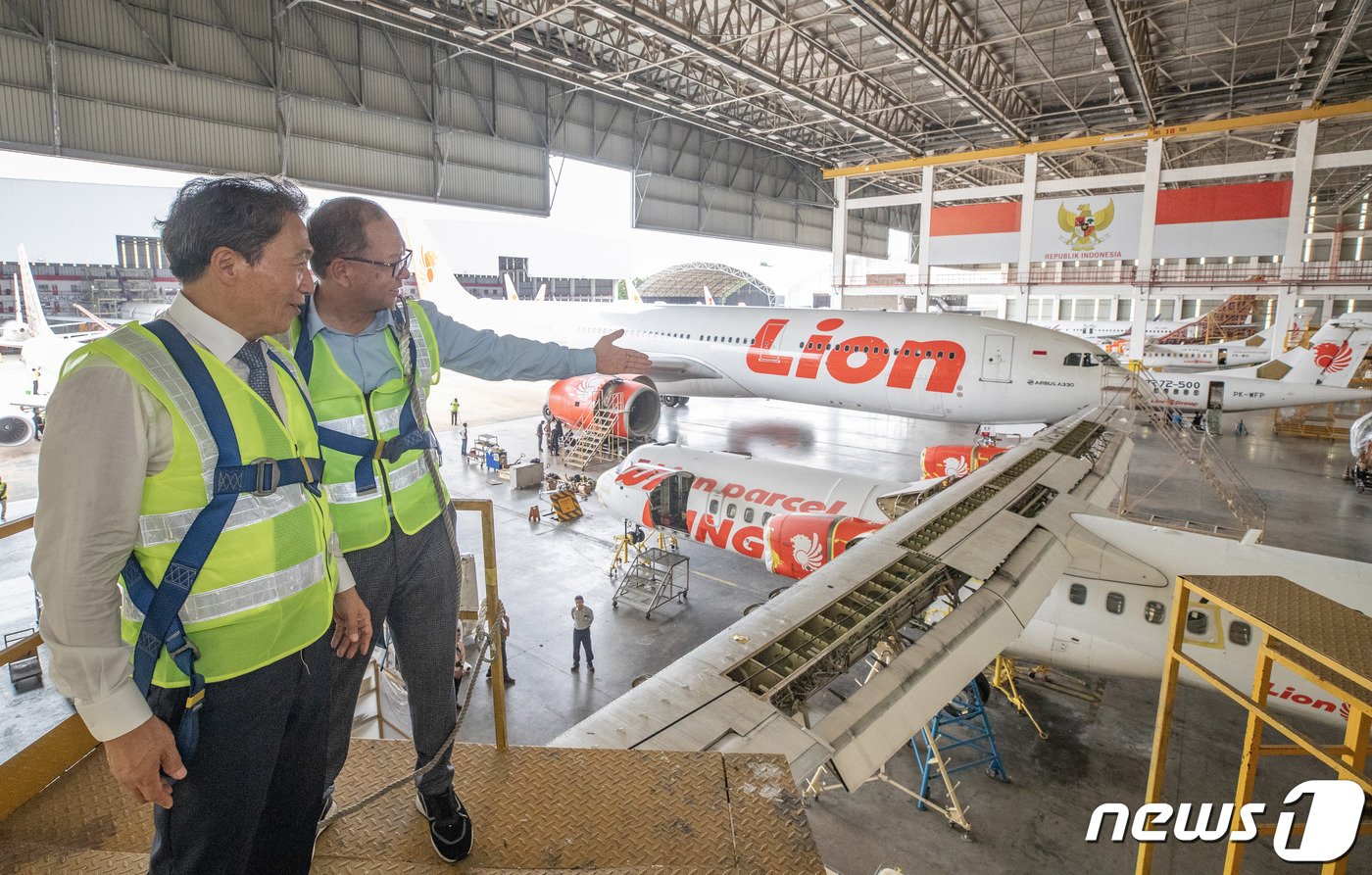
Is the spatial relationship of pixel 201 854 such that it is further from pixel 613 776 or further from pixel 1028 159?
pixel 1028 159

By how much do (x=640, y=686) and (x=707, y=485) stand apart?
8580mm

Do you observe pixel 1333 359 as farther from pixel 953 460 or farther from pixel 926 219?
pixel 953 460

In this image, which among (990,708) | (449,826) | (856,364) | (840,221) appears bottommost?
(990,708)

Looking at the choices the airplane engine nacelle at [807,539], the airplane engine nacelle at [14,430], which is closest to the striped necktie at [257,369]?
the airplane engine nacelle at [807,539]

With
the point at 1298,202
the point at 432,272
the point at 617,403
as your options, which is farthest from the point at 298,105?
the point at 1298,202

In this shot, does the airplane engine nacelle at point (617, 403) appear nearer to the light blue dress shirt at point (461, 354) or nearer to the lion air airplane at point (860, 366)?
the lion air airplane at point (860, 366)

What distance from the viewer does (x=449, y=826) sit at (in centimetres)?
223

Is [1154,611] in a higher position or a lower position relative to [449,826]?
lower

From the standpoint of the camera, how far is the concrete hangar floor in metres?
6.43

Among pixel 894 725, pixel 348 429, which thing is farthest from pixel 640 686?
A: pixel 348 429

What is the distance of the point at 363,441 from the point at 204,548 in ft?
2.78

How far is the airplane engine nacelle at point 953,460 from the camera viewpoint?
13641mm

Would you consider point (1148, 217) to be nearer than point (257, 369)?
No

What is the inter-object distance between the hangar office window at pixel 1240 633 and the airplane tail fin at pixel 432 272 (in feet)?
83.6
